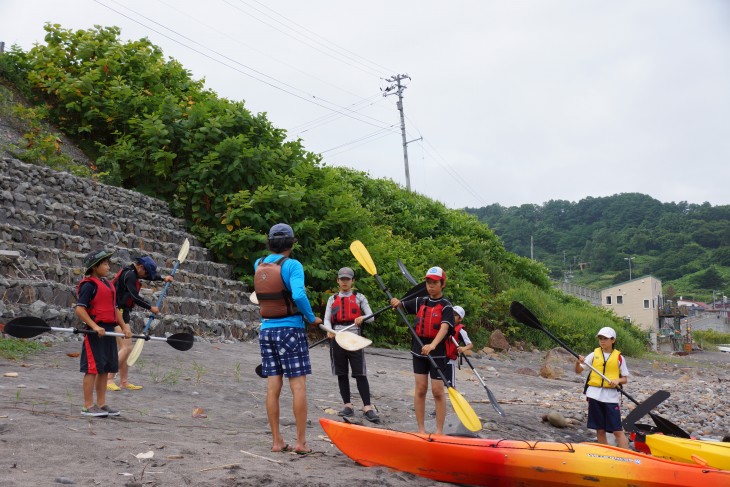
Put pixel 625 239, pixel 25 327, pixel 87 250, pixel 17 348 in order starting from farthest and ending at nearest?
pixel 625 239, pixel 87 250, pixel 17 348, pixel 25 327

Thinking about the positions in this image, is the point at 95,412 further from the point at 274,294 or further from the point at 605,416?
the point at 605,416

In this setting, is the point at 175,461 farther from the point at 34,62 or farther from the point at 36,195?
the point at 34,62

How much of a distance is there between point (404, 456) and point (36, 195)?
31.4 ft

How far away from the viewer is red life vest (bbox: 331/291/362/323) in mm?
7410

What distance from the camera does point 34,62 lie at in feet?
57.3

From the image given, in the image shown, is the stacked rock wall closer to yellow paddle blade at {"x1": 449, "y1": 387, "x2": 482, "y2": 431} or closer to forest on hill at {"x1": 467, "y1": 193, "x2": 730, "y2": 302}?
yellow paddle blade at {"x1": 449, "y1": 387, "x2": 482, "y2": 431}

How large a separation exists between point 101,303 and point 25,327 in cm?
83

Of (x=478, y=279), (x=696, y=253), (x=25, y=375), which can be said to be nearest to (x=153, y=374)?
(x=25, y=375)

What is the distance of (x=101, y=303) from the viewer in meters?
6.03

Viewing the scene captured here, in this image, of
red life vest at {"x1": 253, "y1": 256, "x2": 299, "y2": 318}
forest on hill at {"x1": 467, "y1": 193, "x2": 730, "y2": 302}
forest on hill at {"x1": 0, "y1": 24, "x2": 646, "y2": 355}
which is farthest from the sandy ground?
forest on hill at {"x1": 467, "y1": 193, "x2": 730, "y2": 302}

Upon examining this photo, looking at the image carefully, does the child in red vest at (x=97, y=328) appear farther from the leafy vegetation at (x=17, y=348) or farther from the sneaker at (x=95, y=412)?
the leafy vegetation at (x=17, y=348)

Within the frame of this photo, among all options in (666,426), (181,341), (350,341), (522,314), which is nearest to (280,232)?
(350,341)

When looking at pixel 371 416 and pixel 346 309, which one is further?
pixel 346 309

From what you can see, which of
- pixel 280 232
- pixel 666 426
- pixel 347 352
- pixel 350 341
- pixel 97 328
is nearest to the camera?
pixel 280 232
